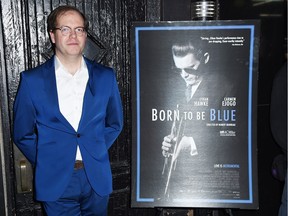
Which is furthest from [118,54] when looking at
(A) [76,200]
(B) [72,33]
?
(A) [76,200]

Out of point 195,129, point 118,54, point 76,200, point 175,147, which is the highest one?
point 118,54

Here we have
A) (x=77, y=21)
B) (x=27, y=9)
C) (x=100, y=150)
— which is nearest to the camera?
(x=77, y=21)

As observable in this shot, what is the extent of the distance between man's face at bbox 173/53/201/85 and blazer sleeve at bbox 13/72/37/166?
90 cm

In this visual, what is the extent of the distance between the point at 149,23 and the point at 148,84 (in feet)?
1.22

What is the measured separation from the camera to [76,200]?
87.0 inches

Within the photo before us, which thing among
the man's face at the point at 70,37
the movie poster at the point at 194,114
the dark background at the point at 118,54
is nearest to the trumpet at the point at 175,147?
the movie poster at the point at 194,114

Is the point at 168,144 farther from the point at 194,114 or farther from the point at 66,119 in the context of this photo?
the point at 66,119

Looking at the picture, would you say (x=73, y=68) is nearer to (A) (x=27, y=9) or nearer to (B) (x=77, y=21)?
(B) (x=77, y=21)

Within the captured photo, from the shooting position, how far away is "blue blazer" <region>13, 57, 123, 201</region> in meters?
2.07

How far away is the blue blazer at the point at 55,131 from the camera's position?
207 centimetres

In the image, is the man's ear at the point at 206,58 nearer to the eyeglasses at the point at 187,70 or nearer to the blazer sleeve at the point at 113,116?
the eyeglasses at the point at 187,70

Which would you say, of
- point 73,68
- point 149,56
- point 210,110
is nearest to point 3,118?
point 73,68

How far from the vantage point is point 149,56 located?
2316 millimetres

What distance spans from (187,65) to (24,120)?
102 centimetres
